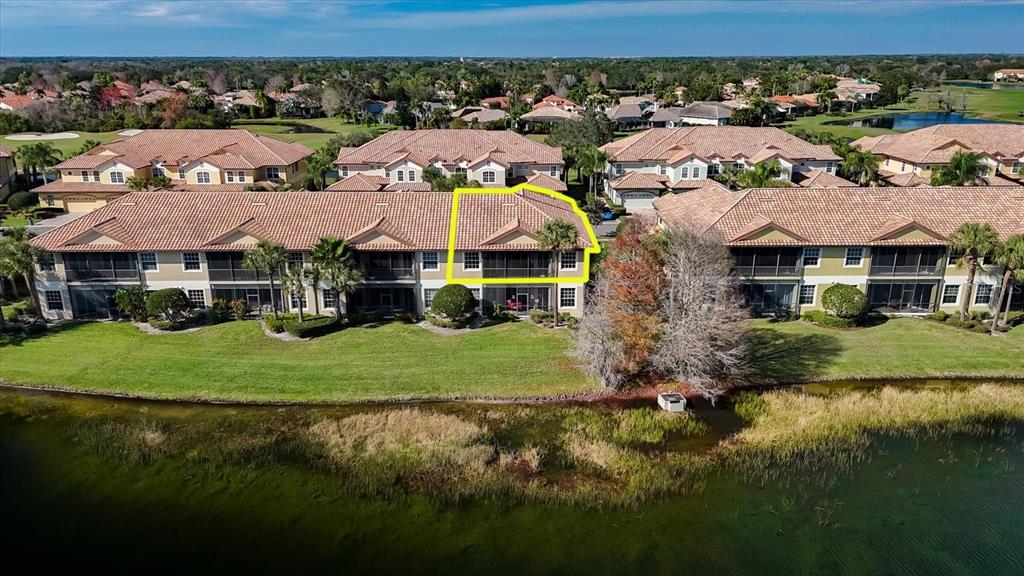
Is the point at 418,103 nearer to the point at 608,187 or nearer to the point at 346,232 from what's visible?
the point at 608,187

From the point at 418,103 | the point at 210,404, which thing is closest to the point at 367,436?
the point at 210,404

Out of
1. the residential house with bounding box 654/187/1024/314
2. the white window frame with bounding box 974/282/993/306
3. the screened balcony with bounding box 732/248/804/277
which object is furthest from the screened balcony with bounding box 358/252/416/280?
the white window frame with bounding box 974/282/993/306

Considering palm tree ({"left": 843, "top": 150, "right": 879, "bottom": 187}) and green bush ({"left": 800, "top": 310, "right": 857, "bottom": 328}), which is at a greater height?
palm tree ({"left": 843, "top": 150, "right": 879, "bottom": 187})

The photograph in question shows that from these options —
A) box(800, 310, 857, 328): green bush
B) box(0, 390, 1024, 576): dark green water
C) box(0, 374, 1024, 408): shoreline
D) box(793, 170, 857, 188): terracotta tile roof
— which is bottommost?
box(0, 390, 1024, 576): dark green water

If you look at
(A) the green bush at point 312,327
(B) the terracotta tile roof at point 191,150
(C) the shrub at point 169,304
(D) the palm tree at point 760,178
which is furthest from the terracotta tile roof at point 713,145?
(C) the shrub at point 169,304

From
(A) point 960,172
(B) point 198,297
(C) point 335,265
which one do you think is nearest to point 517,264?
(C) point 335,265

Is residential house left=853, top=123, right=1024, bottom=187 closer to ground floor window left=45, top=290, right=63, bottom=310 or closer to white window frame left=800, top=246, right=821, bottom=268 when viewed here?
white window frame left=800, top=246, right=821, bottom=268
